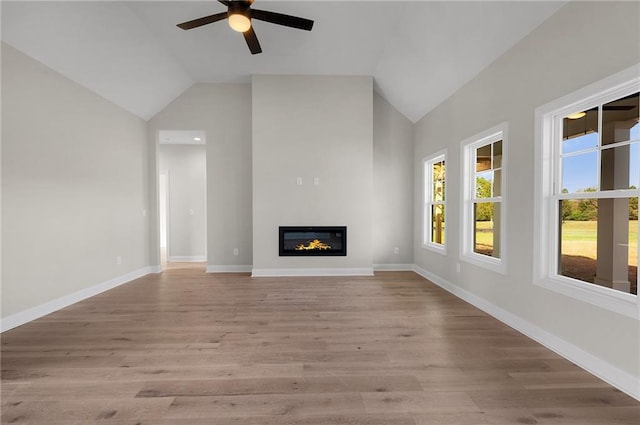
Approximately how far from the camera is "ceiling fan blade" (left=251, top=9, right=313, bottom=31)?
280 cm

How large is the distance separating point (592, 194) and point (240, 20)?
3.34 m

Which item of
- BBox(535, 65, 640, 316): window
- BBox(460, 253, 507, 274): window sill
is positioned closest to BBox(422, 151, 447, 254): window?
BBox(460, 253, 507, 274): window sill

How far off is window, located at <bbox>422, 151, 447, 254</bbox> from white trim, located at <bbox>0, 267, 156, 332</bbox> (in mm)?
4923

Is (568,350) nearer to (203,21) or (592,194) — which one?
(592,194)

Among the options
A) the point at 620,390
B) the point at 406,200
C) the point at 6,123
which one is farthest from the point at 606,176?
the point at 6,123

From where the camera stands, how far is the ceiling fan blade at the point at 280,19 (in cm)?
280

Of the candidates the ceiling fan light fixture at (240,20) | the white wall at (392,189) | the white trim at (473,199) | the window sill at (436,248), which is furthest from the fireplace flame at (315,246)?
the ceiling fan light fixture at (240,20)

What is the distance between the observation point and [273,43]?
160 inches

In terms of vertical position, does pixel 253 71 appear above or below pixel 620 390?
above

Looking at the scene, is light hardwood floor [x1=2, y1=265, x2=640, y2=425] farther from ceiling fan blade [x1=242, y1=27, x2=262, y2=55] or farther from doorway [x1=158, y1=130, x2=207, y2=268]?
doorway [x1=158, y1=130, x2=207, y2=268]

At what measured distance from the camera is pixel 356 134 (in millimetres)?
4891

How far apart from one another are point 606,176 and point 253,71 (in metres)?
4.65

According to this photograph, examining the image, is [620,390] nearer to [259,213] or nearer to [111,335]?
[111,335]

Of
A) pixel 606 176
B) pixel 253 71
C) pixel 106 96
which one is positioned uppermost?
pixel 253 71
